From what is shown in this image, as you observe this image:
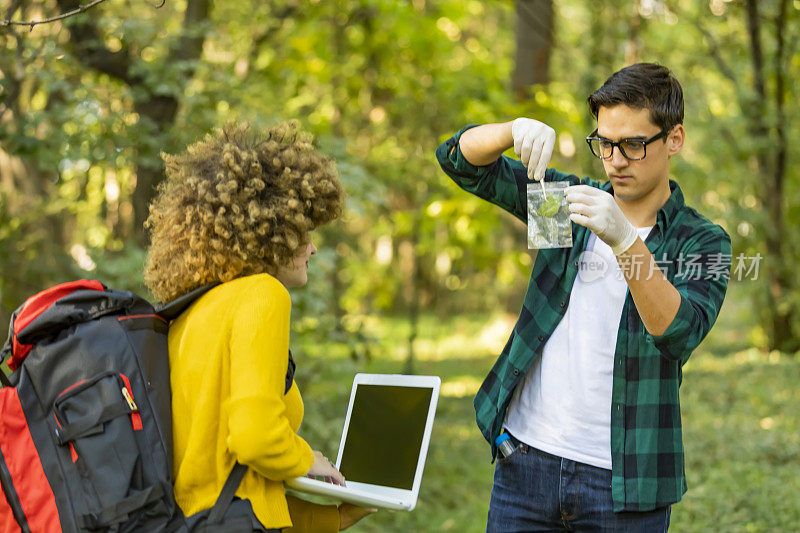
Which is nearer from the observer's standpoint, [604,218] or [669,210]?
[604,218]

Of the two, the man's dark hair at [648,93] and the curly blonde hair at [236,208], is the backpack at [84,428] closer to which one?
the curly blonde hair at [236,208]

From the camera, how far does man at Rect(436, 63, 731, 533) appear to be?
2166mm

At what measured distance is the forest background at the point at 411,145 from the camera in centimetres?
521

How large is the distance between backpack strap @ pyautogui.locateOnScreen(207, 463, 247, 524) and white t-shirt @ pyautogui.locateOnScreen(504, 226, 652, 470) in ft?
2.89

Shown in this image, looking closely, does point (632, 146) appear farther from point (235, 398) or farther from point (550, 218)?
point (235, 398)

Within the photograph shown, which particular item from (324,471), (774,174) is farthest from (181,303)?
(774,174)

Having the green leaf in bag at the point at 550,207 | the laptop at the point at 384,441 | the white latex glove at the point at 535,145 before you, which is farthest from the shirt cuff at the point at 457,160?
the laptop at the point at 384,441

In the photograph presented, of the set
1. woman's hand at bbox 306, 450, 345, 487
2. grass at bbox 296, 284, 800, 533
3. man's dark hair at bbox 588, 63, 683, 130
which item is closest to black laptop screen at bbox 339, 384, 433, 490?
woman's hand at bbox 306, 450, 345, 487

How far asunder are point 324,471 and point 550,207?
0.92m

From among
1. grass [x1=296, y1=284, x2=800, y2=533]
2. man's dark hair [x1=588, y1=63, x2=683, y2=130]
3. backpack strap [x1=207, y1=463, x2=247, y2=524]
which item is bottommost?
grass [x1=296, y1=284, x2=800, y2=533]

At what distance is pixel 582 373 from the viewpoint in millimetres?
2260

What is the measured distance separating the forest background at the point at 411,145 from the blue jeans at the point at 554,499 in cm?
156

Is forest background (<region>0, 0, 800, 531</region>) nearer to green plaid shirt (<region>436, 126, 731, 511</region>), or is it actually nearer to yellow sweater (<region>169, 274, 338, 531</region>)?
yellow sweater (<region>169, 274, 338, 531</region>)

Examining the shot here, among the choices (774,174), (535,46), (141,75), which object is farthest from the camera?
(774,174)
